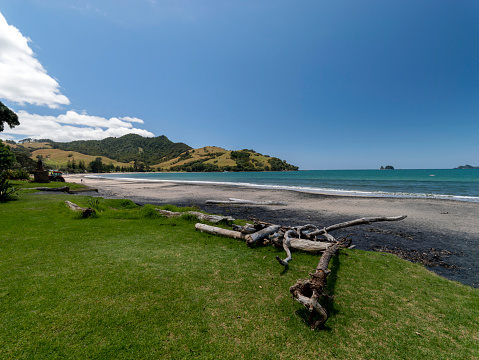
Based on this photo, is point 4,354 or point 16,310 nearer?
point 4,354

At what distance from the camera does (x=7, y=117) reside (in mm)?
27469

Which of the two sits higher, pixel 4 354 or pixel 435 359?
pixel 4 354

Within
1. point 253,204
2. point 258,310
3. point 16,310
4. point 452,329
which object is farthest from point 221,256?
point 253,204

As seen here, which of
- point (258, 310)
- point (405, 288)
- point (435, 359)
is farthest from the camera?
point (405, 288)

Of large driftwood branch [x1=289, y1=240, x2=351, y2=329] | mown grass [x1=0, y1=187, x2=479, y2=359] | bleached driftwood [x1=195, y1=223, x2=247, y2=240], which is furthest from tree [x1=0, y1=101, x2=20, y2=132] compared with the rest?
large driftwood branch [x1=289, y1=240, x2=351, y2=329]

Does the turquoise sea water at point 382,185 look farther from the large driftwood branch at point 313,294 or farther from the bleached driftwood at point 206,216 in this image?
the large driftwood branch at point 313,294

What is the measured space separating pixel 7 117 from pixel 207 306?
134 ft

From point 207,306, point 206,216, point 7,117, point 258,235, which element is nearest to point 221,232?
point 258,235

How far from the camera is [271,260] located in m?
7.77

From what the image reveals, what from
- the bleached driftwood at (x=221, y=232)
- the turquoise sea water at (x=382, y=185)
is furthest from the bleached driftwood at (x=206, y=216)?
the turquoise sea water at (x=382, y=185)

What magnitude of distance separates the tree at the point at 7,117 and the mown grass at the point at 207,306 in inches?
1238

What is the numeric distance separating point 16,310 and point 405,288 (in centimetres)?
1042

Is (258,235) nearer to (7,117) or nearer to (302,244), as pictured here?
(302,244)

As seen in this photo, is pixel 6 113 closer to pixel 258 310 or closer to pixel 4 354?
pixel 4 354
